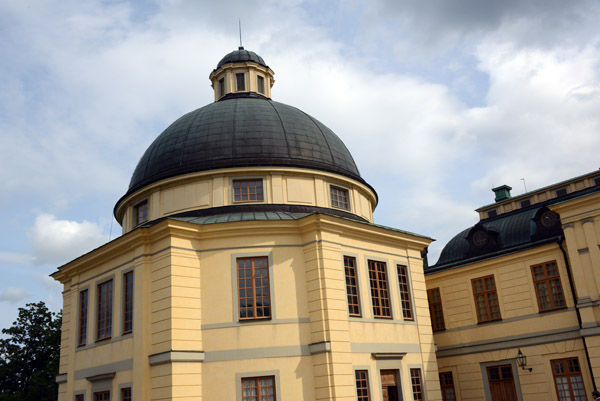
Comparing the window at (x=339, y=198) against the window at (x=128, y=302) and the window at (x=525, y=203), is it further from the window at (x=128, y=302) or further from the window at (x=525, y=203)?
the window at (x=525, y=203)

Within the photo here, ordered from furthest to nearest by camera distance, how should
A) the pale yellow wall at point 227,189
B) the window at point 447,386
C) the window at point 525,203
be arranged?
the window at point 525,203
the window at point 447,386
the pale yellow wall at point 227,189

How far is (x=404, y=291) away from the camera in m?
24.8

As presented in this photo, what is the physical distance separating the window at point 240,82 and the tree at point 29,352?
2606 centimetres

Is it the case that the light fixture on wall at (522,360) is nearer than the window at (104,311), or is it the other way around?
the window at (104,311)

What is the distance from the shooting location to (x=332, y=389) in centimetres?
1988

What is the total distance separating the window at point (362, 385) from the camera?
21.2 metres

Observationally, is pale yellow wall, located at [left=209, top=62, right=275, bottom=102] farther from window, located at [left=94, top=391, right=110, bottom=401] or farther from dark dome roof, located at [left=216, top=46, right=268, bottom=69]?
window, located at [left=94, top=391, right=110, bottom=401]

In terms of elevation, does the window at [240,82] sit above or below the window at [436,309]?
above

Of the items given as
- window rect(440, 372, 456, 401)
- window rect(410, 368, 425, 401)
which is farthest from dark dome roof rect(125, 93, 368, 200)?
window rect(440, 372, 456, 401)

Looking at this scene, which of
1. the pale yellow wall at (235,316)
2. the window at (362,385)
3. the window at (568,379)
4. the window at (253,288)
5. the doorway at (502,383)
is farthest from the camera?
the doorway at (502,383)

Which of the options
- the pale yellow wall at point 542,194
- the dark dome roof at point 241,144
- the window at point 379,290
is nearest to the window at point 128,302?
the dark dome roof at point 241,144

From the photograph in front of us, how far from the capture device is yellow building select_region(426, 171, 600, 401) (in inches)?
951

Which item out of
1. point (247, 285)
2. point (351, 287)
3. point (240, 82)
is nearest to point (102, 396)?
point (247, 285)

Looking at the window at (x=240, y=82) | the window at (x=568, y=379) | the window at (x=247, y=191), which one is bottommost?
the window at (x=568, y=379)
